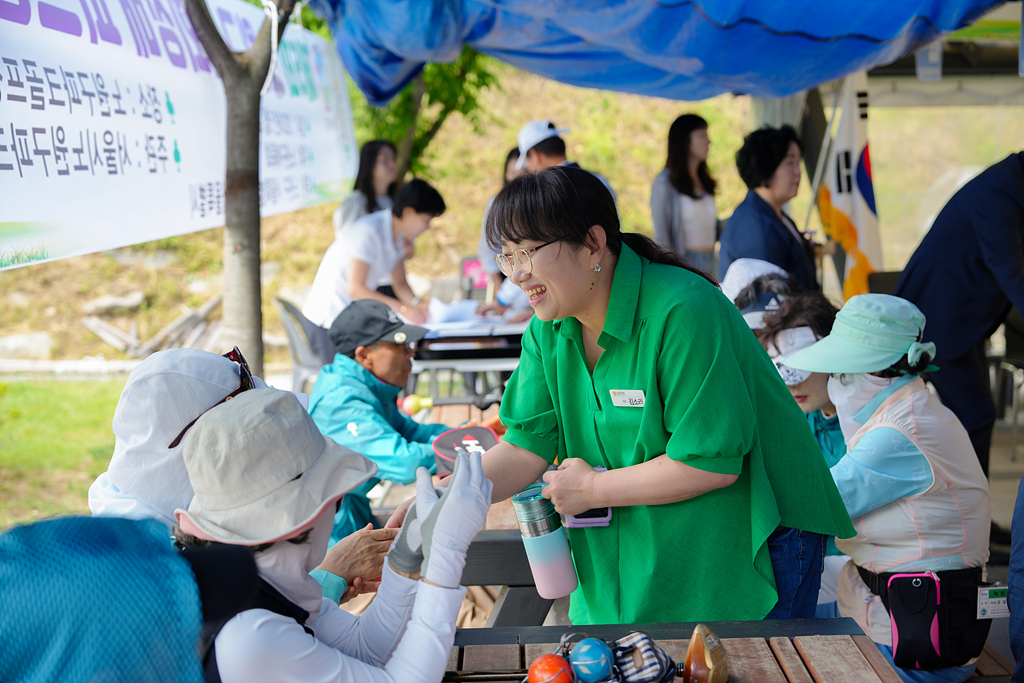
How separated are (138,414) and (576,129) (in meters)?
12.4

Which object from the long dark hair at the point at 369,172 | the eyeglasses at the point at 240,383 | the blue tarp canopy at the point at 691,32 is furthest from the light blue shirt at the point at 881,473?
the long dark hair at the point at 369,172

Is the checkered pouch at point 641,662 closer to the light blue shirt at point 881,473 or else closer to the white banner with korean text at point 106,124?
the light blue shirt at point 881,473

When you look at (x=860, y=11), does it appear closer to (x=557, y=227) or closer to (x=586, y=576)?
(x=557, y=227)

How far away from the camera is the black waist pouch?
1.76m

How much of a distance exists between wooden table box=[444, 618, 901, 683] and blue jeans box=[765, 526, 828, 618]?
0.09 m

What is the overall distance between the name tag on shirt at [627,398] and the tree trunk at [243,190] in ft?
6.39

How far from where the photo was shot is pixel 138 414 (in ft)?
5.50

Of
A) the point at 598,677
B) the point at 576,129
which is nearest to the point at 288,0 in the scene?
the point at 598,677

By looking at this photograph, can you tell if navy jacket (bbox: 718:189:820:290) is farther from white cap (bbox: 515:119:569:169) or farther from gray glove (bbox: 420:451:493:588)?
gray glove (bbox: 420:451:493:588)

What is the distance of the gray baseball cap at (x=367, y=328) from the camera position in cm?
272

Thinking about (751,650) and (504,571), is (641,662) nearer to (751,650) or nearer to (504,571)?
(751,650)

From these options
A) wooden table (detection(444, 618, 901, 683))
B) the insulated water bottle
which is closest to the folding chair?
the insulated water bottle

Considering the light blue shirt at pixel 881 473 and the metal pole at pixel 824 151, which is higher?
the metal pole at pixel 824 151

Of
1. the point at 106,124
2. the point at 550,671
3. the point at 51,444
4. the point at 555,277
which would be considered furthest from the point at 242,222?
the point at 51,444
